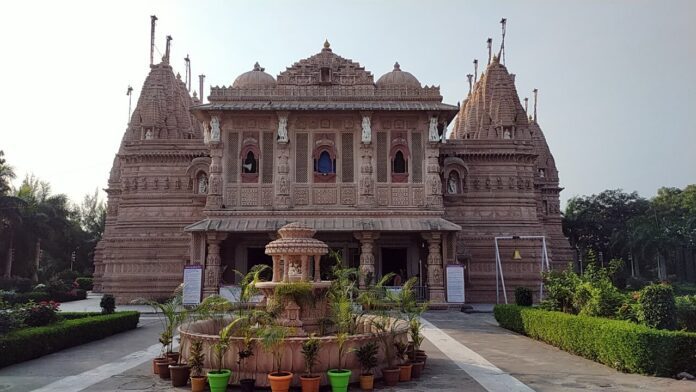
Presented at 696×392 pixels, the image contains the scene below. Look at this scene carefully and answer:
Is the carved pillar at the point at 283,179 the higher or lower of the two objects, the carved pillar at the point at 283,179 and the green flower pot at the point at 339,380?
the higher

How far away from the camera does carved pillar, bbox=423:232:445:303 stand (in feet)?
90.6

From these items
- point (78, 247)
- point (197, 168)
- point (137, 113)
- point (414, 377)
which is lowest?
point (414, 377)

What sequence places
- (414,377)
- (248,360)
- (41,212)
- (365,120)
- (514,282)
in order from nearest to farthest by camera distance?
(248,360) < (414,377) < (365,120) < (514,282) < (41,212)

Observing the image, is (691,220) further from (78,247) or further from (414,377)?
(78,247)

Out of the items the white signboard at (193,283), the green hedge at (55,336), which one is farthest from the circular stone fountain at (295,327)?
the white signboard at (193,283)

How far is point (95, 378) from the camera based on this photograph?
11414 millimetres

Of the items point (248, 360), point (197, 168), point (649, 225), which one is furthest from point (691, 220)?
point (248, 360)

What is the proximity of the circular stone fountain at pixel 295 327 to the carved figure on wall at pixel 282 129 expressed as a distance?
1574 cm

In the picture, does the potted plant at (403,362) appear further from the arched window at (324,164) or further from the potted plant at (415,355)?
the arched window at (324,164)

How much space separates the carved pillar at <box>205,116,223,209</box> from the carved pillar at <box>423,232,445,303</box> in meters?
10.8

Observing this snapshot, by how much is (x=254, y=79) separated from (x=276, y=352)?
86.5ft

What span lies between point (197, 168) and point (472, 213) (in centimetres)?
1676

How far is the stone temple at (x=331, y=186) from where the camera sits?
2822 cm

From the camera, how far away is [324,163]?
97.2ft
